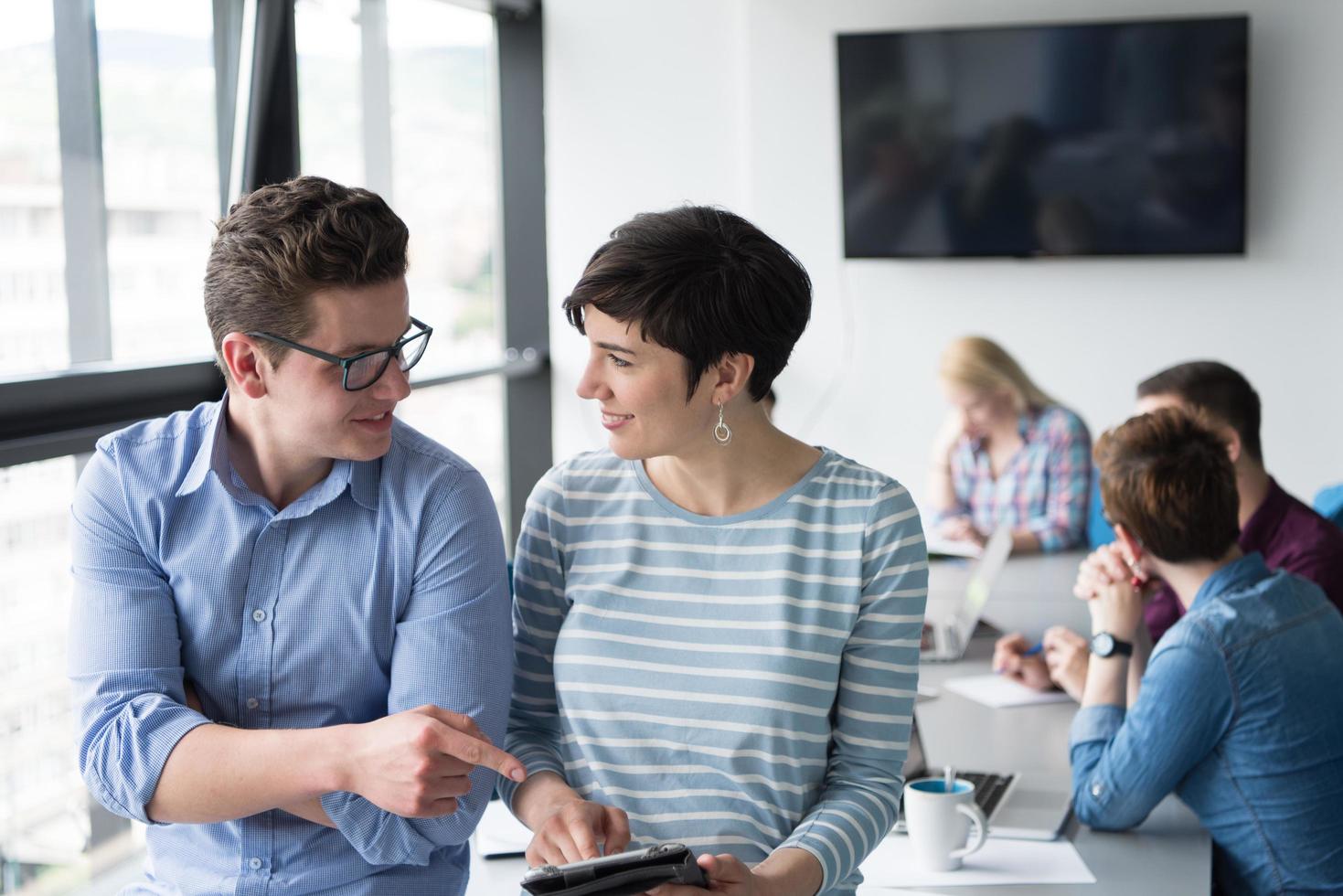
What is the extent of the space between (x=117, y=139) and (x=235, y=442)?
68.5 inches

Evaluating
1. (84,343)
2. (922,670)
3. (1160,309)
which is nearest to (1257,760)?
(922,670)

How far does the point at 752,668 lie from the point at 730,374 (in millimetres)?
337

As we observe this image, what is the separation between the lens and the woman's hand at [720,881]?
4.32ft

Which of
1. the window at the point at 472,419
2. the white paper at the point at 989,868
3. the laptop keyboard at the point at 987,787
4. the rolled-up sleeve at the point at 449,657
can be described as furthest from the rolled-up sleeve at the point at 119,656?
the window at the point at 472,419

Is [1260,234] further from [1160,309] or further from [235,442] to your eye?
[235,442]

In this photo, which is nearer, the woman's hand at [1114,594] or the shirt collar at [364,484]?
the shirt collar at [364,484]

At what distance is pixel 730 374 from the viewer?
153 centimetres

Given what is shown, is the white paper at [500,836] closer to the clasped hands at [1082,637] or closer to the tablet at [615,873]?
the tablet at [615,873]

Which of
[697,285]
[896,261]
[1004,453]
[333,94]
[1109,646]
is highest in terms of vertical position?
[333,94]

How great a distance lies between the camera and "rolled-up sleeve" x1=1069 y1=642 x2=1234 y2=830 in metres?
1.92

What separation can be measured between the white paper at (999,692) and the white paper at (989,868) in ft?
2.05

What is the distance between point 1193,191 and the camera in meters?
4.82

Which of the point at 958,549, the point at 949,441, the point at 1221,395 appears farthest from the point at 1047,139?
the point at 1221,395

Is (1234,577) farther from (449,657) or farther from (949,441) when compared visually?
(949,441)
